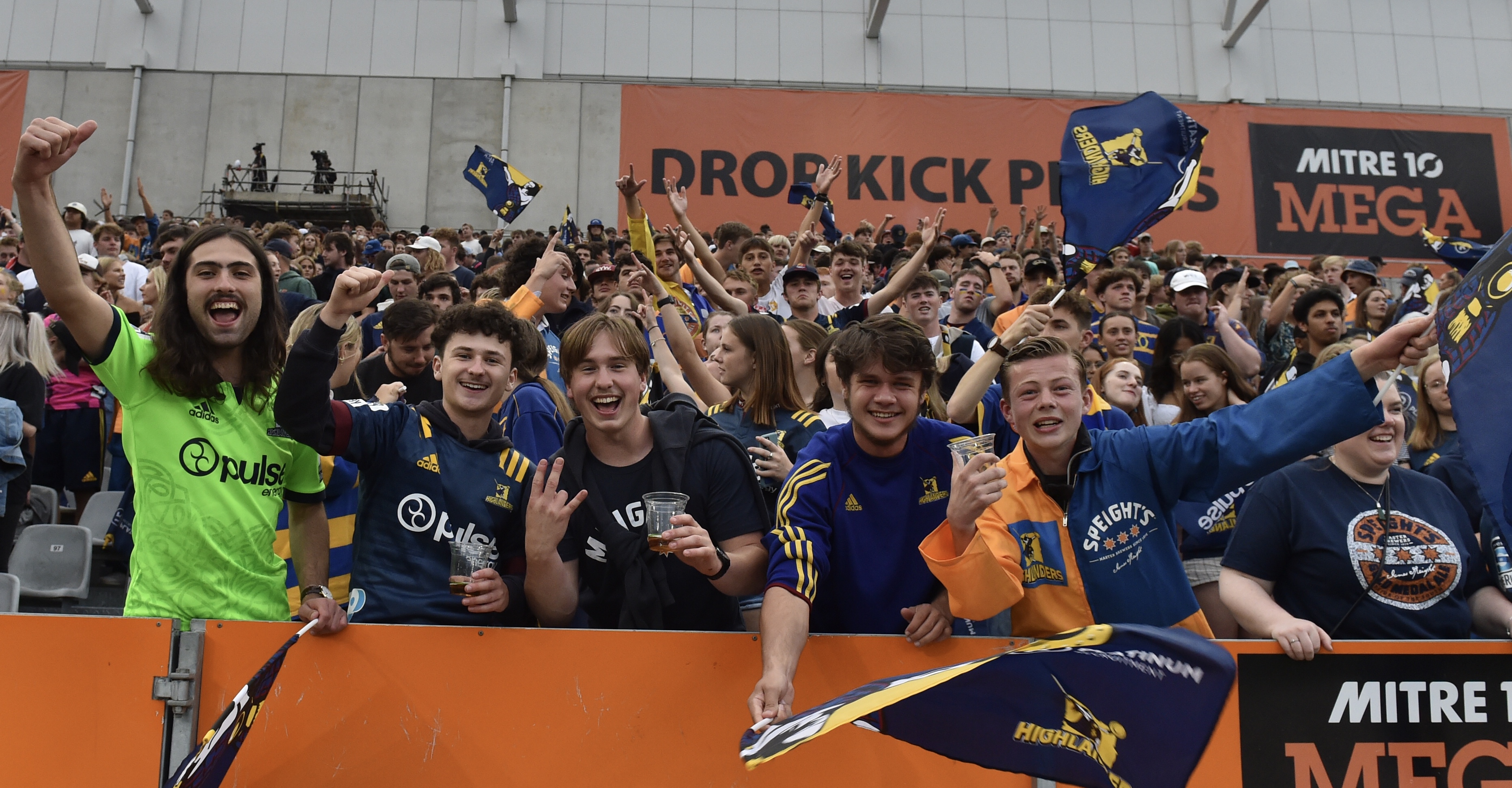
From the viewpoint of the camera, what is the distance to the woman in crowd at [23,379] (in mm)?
6078

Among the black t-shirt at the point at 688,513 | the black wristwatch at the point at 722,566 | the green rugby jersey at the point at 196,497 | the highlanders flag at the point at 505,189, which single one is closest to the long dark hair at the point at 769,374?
the black t-shirt at the point at 688,513

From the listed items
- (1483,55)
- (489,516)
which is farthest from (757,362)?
(1483,55)

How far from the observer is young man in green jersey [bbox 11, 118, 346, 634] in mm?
2850

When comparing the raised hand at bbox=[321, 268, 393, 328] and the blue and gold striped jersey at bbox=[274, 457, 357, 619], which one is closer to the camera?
the raised hand at bbox=[321, 268, 393, 328]

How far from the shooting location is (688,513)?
10.0ft

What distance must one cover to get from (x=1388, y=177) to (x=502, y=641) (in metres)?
25.2

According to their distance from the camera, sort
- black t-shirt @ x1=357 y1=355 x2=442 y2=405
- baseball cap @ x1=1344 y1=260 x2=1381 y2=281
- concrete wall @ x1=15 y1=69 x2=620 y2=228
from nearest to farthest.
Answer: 1. black t-shirt @ x1=357 y1=355 x2=442 y2=405
2. baseball cap @ x1=1344 y1=260 x2=1381 y2=281
3. concrete wall @ x1=15 y1=69 x2=620 y2=228

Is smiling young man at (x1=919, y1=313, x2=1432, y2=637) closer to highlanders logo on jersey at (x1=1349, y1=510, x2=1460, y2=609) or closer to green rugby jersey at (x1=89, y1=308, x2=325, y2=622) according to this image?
highlanders logo on jersey at (x1=1349, y1=510, x2=1460, y2=609)

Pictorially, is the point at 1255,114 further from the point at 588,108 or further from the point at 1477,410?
the point at 1477,410

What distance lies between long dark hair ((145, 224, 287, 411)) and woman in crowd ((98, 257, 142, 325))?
661cm

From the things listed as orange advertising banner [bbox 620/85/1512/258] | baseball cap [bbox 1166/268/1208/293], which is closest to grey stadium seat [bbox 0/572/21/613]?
baseball cap [bbox 1166/268/1208/293]

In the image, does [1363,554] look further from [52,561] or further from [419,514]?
[52,561]

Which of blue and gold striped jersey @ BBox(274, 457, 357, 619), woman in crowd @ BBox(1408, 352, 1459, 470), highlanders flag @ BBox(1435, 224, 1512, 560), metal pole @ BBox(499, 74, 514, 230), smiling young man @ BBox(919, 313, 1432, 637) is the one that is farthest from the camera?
metal pole @ BBox(499, 74, 514, 230)

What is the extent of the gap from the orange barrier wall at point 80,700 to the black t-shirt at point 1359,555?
3.22 metres
